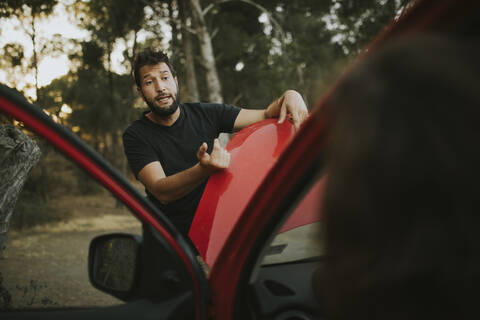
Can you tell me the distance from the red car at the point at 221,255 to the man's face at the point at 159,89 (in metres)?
1.61

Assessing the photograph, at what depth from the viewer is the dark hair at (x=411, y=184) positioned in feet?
1.79

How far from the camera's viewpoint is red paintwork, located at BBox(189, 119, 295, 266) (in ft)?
5.07

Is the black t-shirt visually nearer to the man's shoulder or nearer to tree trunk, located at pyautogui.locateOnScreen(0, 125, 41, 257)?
the man's shoulder

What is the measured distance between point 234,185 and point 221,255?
505 mm

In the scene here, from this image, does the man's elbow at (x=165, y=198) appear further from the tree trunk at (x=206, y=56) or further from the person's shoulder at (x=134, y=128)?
the tree trunk at (x=206, y=56)

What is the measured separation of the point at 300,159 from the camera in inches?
37.6

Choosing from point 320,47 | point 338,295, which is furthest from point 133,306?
point 320,47

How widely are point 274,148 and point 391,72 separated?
1.17 meters

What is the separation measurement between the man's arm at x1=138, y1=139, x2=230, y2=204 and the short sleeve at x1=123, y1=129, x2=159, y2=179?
0.17ft

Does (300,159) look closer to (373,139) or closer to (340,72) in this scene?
(340,72)

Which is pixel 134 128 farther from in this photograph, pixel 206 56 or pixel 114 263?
pixel 206 56

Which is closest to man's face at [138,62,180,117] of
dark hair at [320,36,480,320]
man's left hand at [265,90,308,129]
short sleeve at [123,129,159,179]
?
short sleeve at [123,129,159,179]

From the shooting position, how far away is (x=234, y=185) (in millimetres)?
1651

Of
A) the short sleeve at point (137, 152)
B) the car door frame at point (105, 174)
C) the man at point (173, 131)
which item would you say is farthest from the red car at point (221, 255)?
the short sleeve at point (137, 152)
